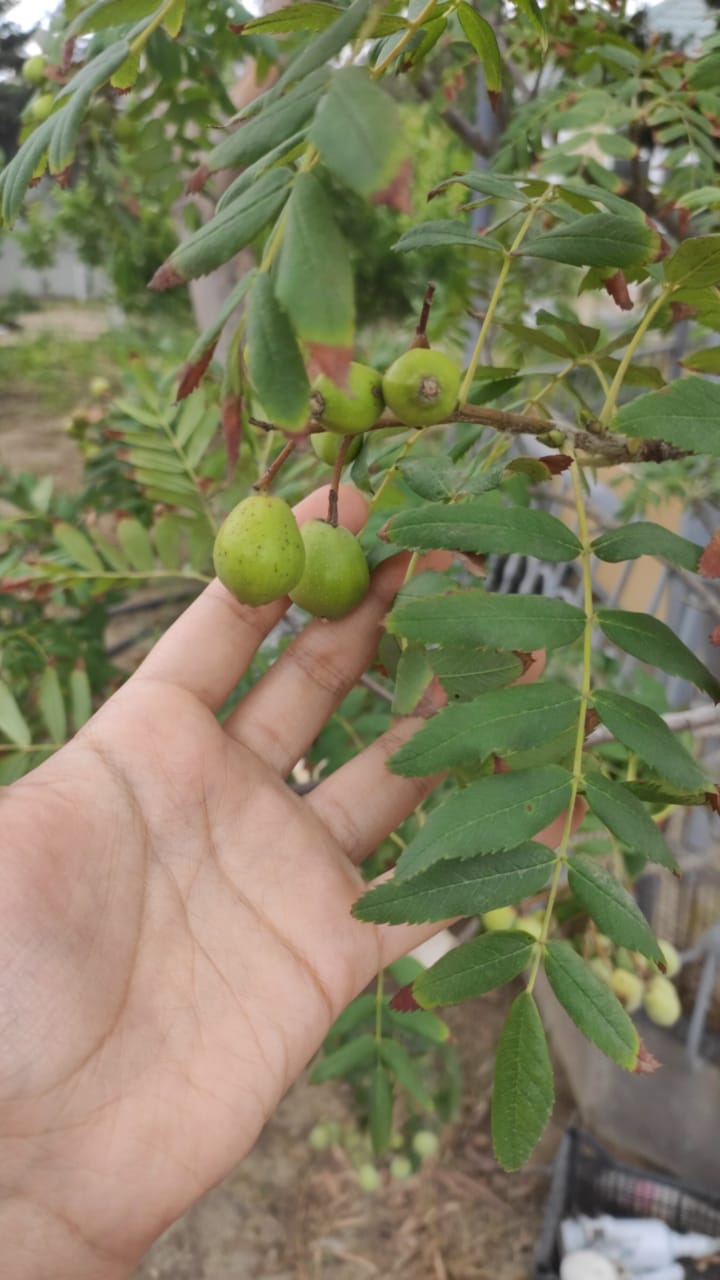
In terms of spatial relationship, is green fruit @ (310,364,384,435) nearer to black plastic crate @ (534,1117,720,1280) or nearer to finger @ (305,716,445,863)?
finger @ (305,716,445,863)

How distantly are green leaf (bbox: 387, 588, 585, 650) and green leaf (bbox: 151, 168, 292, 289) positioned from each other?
0.40 m

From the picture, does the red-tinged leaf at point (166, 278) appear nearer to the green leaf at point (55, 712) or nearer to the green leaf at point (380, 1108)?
the green leaf at point (55, 712)

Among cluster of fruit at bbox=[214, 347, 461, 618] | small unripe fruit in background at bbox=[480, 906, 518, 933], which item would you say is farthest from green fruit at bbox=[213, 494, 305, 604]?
small unripe fruit in background at bbox=[480, 906, 518, 933]

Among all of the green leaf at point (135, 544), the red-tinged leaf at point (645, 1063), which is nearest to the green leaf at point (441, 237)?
the red-tinged leaf at point (645, 1063)

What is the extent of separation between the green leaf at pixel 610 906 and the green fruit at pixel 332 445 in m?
0.58

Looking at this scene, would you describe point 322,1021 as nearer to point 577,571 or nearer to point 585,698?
point 585,698

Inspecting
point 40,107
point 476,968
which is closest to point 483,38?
point 476,968

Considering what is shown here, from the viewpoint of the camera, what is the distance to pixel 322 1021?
1.45m

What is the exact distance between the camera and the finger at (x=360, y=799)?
1565 mm

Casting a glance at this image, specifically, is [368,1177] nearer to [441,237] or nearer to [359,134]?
[441,237]

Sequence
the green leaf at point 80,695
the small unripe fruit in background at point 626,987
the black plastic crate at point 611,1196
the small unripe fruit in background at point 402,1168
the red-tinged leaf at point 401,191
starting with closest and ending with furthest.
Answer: the red-tinged leaf at point 401,191
the green leaf at point 80,695
the small unripe fruit in background at point 626,987
the black plastic crate at point 611,1196
the small unripe fruit in background at point 402,1168

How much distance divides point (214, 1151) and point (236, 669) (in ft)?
2.46

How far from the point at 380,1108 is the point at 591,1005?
1156mm

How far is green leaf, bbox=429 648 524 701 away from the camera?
1.07 m
